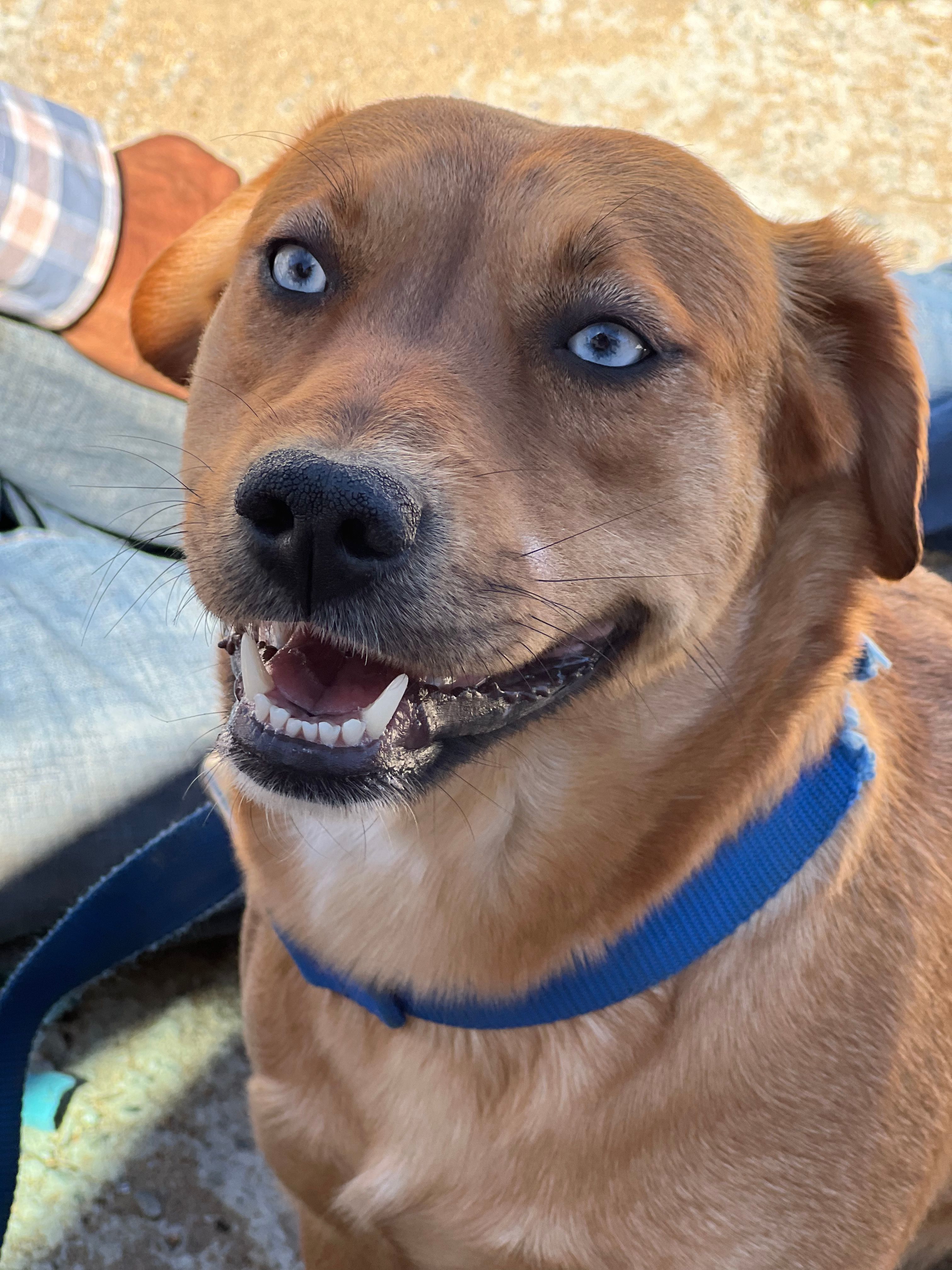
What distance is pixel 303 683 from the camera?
5.46ft

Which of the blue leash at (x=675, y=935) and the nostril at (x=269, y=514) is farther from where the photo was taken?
the blue leash at (x=675, y=935)

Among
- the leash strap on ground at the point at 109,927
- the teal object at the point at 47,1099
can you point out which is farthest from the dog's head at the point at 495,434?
the teal object at the point at 47,1099

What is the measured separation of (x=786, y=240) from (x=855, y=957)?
1196 millimetres

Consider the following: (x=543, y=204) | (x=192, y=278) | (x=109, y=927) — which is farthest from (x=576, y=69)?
(x=109, y=927)

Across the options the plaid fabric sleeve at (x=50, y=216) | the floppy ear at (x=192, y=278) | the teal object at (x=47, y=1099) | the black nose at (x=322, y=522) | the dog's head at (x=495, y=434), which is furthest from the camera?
the plaid fabric sleeve at (x=50, y=216)

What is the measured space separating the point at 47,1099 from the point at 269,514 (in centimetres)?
193

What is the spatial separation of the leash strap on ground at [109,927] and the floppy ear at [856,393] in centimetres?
151

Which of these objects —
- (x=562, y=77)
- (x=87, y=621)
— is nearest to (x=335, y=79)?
(x=562, y=77)

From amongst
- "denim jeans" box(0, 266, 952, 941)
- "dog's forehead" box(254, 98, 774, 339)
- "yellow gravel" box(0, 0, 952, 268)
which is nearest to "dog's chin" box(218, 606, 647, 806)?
"dog's forehead" box(254, 98, 774, 339)

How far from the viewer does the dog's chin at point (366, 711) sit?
160 cm

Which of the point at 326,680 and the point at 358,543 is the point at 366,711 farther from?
the point at 358,543

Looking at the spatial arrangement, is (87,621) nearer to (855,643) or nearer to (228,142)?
(855,643)

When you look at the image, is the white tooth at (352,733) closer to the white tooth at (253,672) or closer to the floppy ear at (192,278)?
the white tooth at (253,672)

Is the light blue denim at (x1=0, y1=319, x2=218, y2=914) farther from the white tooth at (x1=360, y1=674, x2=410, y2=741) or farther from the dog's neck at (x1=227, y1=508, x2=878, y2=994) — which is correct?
the white tooth at (x1=360, y1=674, x2=410, y2=741)
